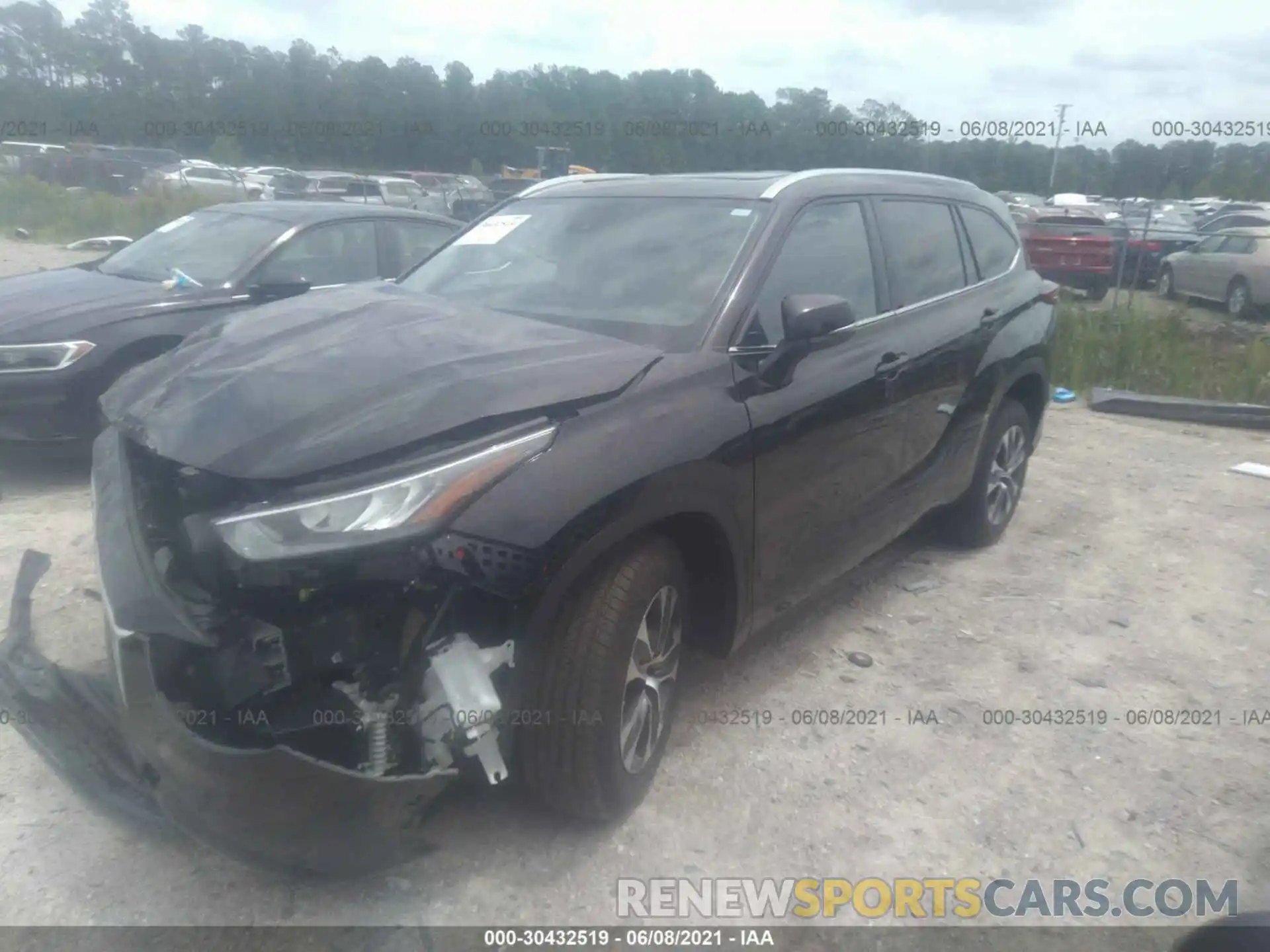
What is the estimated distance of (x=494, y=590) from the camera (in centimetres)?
229

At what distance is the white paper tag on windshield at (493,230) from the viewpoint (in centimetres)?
398

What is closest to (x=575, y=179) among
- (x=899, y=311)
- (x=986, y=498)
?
(x=899, y=311)

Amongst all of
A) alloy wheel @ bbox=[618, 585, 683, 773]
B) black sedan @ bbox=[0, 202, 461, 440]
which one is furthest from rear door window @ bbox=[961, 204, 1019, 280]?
black sedan @ bbox=[0, 202, 461, 440]

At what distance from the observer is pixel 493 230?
13.3ft

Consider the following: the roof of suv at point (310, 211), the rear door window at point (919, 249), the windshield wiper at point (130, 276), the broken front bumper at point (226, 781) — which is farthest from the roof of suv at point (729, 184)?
the windshield wiper at point (130, 276)

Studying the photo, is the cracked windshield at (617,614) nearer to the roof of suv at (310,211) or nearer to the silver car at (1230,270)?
the roof of suv at (310,211)

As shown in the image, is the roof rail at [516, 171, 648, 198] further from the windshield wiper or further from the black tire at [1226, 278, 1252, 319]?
the black tire at [1226, 278, 1252, 319]

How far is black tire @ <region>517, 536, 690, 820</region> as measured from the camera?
2.49 meters

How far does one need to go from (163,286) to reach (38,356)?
92 cm

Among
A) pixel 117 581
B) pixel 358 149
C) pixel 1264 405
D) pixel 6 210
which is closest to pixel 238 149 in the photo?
pixel 358 149

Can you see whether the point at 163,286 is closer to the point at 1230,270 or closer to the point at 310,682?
the point at 310,682

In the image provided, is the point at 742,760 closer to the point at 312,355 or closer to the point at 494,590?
the point at 494,590

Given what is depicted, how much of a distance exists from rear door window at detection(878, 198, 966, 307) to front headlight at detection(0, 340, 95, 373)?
13.5 feet

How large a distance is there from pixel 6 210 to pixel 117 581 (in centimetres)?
2698
